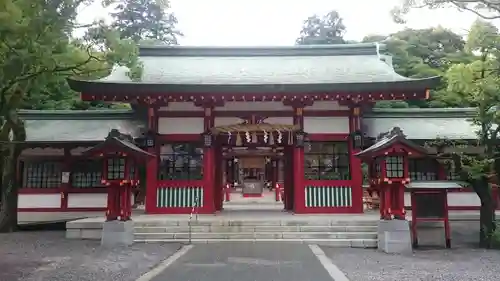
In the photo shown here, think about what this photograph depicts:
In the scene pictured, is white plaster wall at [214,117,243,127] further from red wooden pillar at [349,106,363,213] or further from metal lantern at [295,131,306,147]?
red wooden pillar at [349,106,363,213]

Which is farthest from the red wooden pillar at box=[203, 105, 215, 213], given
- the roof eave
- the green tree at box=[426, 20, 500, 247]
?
A: the green tree at box=[426, 20, 500, 247]

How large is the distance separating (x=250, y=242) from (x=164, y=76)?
312 inches

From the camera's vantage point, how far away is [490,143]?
1126cm

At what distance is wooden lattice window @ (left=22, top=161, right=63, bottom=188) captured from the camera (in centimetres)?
1736

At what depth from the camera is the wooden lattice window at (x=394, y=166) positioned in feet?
35.3

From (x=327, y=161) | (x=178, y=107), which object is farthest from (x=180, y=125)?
(x=327, y=161)

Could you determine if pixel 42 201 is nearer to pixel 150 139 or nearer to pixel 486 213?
pixel 150 139

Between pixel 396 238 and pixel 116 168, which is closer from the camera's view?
pixel 396 238

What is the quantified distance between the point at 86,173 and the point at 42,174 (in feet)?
6.00

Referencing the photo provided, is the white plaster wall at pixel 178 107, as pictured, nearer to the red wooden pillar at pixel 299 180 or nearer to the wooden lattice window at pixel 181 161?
the wooden lattice window at pixel 181 161

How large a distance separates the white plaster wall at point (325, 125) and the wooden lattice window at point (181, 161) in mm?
3893

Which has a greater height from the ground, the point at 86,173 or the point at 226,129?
the point at 226,129

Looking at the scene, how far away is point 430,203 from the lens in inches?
432

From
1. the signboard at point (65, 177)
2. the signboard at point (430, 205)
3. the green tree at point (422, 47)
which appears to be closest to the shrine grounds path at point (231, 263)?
the signboard at point (430, 205)
